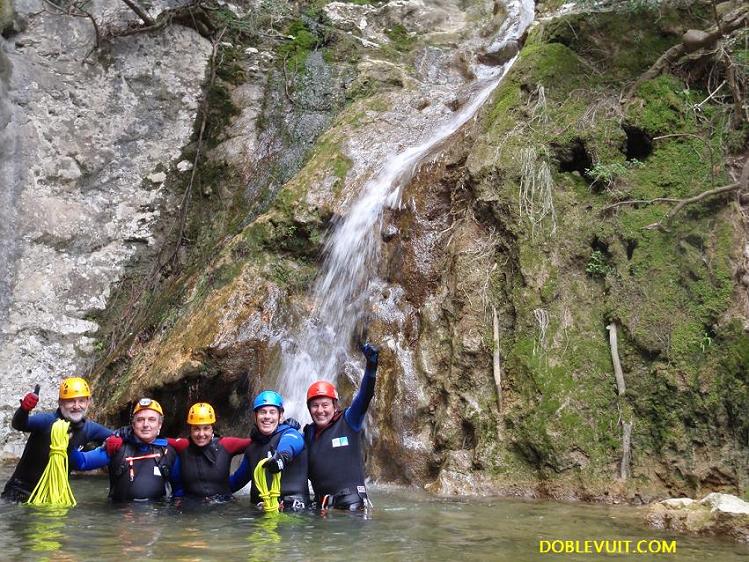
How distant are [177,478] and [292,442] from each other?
119cm

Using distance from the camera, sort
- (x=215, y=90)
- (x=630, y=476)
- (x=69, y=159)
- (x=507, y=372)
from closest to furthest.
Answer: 1. (x=630, y=476)
2. (x=507, y=372)
3. (x=69, y=159)
4. (x=215, y=90)

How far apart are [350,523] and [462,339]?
2296 mm

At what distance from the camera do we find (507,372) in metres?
6.29

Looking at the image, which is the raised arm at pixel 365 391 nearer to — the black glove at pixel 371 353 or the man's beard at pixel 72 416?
the black glove at pixel 371 353

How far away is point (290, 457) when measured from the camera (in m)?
5.18

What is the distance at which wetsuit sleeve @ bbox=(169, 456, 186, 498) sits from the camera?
5.87m

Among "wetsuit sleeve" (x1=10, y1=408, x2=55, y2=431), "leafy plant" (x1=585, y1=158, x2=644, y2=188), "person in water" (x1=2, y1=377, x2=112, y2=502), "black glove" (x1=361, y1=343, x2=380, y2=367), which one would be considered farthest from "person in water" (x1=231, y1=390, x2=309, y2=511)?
"leafy plant" (x1=585, y1=158, x2=644, y2=188)

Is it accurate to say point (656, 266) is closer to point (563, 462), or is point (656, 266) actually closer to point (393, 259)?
point (563, 462)

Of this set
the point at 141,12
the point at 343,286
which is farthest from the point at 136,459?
the point at 141,12

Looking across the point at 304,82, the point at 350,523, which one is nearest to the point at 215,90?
the point at 304,82

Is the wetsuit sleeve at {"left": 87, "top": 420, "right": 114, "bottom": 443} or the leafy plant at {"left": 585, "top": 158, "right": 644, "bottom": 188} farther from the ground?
the leafy plant at {"left": 585, "top": 158, "right": 644, "bottom": 188}

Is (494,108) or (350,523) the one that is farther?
(494,108)

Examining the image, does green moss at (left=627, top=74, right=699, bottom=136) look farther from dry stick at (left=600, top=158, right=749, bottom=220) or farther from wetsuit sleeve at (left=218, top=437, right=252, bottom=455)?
wetsuit sleeve at (left=218, top=437, right=252, bottom=455)

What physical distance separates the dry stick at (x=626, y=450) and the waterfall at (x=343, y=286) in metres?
2.67
